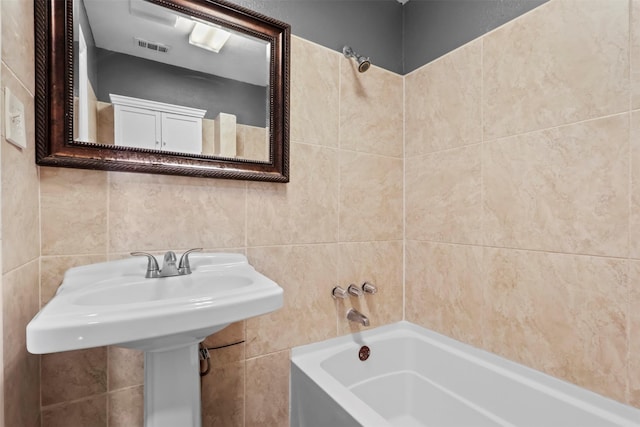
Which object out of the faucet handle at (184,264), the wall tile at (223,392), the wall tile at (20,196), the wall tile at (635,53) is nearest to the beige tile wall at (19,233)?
the wall tile at (20,196)

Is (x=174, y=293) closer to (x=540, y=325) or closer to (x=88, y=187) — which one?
(x=88, y=187)

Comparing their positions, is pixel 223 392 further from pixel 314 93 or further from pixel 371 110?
pixel 371 110

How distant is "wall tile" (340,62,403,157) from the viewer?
1493 mm

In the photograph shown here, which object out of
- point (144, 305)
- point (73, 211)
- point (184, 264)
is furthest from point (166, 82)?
point (144, 305)

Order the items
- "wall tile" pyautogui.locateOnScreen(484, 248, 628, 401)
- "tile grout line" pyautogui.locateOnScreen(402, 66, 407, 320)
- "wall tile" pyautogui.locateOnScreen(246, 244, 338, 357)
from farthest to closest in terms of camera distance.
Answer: "tile grout line" pyautogui.locateOnScreen(402, 66, 407, 320), "wall tile" pyautogui.locateOnScreen(246, 244, 338, 357), "wall tile" pyautogui.locateOnScreen(484, 248, 628, 401)

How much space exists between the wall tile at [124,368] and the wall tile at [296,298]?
385 millimetres

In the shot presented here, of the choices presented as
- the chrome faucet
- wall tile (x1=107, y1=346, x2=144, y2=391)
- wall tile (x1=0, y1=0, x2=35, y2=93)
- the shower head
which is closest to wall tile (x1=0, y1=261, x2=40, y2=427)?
wall tile (x1=107, y1=346, x2=144, y2=391)

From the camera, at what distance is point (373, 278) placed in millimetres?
1585

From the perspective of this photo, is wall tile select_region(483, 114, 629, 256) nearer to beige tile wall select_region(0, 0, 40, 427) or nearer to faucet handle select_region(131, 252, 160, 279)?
faucet handle select_region(131, 252, 160, 279)

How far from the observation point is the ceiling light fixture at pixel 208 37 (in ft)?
3.81

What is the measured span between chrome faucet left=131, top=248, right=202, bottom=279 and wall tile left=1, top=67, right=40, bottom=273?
274 mm

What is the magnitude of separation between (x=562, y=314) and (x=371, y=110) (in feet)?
3.82

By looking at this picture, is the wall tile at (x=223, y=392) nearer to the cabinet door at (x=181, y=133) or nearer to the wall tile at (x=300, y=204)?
the wall tile at (x=300, y=204)

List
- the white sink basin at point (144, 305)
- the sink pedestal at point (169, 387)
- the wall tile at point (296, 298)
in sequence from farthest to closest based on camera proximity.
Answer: the wall tile at point (296, 298) → the sink pedestal at point (169, 387) → the white sink basin at point (144, 305)
